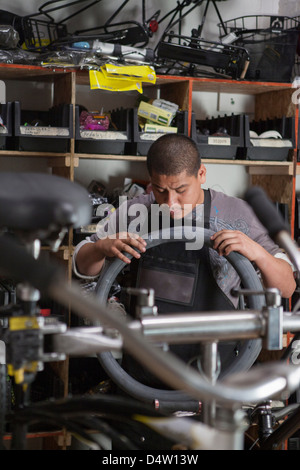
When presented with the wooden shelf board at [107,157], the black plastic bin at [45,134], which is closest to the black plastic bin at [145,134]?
the wooden shelf board at [107,157]

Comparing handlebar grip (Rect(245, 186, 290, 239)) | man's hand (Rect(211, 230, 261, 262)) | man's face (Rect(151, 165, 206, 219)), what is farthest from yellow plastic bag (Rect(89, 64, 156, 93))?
handlebar grip (Rect(245, 186, 290, 239))

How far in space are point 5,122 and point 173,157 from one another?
97 cm

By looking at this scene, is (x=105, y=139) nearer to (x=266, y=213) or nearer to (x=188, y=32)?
(x=188, y=32)

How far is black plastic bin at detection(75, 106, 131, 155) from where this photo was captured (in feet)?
9.61

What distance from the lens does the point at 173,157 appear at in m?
2.26

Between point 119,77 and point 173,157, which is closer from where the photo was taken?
point 173,157

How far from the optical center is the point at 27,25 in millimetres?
2953

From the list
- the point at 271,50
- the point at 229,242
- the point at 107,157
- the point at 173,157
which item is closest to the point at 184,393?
the point at 229,242

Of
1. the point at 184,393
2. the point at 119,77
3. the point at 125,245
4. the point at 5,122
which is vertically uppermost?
the point at 119,77

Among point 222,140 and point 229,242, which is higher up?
point 222,140

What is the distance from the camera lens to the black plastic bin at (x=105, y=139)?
2.93m

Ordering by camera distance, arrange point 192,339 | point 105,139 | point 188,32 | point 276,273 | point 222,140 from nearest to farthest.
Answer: point 192,339
point 276,273
point 105,139
point 222,140
point 188,32

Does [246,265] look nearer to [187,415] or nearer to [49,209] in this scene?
[187,415]

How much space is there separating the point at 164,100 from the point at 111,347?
2414 mm
